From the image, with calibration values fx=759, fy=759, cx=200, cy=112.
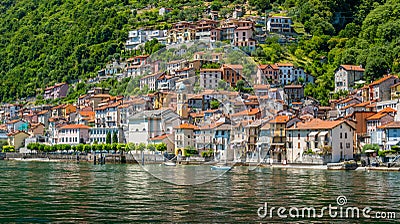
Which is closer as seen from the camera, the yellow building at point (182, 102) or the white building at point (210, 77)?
the white building at point (210, 77)

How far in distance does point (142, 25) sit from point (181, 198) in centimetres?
8589

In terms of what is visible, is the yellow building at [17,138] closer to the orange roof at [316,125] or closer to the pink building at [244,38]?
the pink building at [244,38]

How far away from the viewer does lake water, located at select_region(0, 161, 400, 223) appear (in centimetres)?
1739

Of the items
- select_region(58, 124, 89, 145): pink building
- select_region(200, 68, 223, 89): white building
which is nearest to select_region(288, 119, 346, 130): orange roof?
select_region(58, 124, 89, 145): pink building

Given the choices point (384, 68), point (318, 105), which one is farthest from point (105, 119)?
point (384, 68)

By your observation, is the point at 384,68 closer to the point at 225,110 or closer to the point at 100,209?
the point at 100,209

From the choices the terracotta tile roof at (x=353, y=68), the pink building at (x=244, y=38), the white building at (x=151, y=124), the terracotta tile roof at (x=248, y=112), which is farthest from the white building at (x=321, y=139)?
the terracotta tile roof at (x=248, y=112)

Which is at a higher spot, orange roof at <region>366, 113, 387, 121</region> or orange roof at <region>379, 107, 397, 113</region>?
orange roof at <region>379, 107, 397, 113</region>

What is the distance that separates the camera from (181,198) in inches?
846

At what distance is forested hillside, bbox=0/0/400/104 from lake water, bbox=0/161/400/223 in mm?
43318

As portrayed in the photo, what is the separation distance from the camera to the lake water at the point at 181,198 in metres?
17.4

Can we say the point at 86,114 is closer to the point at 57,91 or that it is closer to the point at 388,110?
the point at 57,91

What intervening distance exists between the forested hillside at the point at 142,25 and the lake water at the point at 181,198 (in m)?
43.3

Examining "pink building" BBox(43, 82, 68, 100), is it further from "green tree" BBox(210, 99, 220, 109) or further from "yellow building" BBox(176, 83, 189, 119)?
"green tree" BBox(210, 99, 220, 109)
